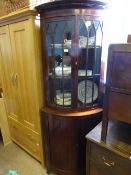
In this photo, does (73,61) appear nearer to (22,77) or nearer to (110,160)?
(22,77)

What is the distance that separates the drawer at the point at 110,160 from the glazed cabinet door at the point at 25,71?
0.74 meters

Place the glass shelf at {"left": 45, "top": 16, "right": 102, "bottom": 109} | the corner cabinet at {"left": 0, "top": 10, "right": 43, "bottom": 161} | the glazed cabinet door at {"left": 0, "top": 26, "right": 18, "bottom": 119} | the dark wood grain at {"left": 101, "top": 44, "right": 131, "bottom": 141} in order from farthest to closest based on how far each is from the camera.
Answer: the glazed cabinet door at {"left": 0, "top": 26, "right": 18, "bottom": 119} → the corner cabinet at {"left": 0, "top": 10, "right": 43, "bottom": 161} → the glass shelf at {"left": 45, "top": 16, "right": 102, "bottom": 109} → the dark wood grain at {"left": 101, "top": 44, "right": 131, "bottom": 141}

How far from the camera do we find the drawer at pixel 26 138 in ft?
6.27

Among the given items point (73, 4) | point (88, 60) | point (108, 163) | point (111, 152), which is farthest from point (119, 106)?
point (73, 4)

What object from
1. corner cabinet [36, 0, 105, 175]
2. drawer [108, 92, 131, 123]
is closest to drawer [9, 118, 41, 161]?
corner cabinet [36, 0, 105, 175]

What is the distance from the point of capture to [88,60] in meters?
1.45

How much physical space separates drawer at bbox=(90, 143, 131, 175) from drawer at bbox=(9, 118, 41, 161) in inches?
31.1

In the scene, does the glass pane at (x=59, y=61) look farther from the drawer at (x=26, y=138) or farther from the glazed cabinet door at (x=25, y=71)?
the drawer at (x=26, y=138)

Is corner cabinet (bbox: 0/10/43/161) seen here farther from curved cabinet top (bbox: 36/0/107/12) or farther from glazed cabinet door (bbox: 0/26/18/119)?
curved cabinet top (bbox: 36/0/107/12)

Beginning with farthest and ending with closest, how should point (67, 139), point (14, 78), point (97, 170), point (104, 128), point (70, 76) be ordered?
point (14, 78) → point (67, 139) → point (70, 76) → point (97, 170) → point (104, 128)

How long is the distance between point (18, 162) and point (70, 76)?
1388mm

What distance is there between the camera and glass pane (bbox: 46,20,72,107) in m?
1.36

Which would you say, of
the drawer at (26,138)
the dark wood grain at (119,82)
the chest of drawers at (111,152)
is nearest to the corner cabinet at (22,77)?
the drawer at (26,138)

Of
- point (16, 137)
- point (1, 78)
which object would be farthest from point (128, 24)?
point (16, 137)
